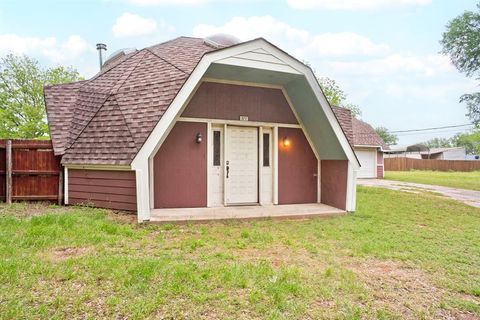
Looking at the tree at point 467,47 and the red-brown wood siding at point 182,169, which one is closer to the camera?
the red-brown wood siding at point 182,169

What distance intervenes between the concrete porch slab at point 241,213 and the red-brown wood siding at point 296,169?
0.50m

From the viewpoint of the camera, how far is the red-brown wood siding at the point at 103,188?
6.64 metres

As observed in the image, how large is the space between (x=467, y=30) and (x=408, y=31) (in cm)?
428

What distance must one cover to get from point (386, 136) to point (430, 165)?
3823cm

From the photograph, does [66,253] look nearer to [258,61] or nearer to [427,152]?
[258,61]

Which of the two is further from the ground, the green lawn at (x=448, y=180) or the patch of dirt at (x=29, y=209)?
the patch of dirt at (x=29, y=209)

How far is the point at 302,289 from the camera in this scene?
3.02m

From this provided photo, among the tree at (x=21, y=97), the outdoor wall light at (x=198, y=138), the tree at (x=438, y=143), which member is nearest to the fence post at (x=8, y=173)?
the outdoor wall light at (x=198, y=138)

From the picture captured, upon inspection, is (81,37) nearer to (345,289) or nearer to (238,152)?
(238,152)

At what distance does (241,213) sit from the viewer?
662 cm

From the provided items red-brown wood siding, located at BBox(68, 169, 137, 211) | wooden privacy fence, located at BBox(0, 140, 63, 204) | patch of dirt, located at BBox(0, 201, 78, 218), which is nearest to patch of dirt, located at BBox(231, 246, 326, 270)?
red-brown wood siding, located at BBox(68, 169, 137, 211)

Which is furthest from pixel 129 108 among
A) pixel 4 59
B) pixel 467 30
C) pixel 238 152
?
pixel 4 59

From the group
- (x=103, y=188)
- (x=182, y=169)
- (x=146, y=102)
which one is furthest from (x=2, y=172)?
(x=182, y=169)

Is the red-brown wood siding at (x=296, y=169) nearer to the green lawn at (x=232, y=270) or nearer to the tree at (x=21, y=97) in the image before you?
the green lawn at (x=232, y=270)
